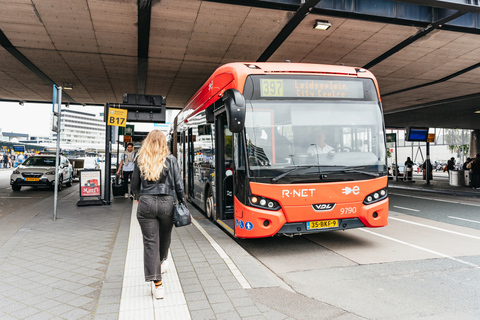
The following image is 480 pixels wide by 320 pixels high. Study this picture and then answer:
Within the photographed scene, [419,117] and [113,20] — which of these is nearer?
Result: [113,20]

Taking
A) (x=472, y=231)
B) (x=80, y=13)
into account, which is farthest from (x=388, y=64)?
(x=80, y=13)

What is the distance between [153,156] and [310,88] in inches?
125

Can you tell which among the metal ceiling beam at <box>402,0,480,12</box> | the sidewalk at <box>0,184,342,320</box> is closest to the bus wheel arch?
the sidewalk at <box>0,184,342,320</box>

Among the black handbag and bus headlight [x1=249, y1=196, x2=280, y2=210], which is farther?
bus headlight [x1=249, y1=196, x2=280, y2=210]

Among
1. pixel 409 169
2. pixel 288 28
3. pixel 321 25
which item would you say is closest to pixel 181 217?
pixel 321 25

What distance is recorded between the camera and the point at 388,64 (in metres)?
13.4

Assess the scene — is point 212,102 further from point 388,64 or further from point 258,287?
point 388,64

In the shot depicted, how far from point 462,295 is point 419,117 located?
89.7 feet

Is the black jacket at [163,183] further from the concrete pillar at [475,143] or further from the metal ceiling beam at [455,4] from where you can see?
the concrete pillar at [475,143]

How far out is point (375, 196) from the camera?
5930 millimetres

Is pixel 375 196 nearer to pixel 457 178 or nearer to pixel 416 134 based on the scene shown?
pixel 457 178

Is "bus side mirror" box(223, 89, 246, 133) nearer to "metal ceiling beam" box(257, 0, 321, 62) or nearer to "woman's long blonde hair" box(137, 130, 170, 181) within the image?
"woman's long blonde hair" box(137, 130, 170, 181)

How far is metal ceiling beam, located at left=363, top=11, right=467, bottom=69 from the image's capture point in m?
9.36

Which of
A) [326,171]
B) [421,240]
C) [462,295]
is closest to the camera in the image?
[462,295]
